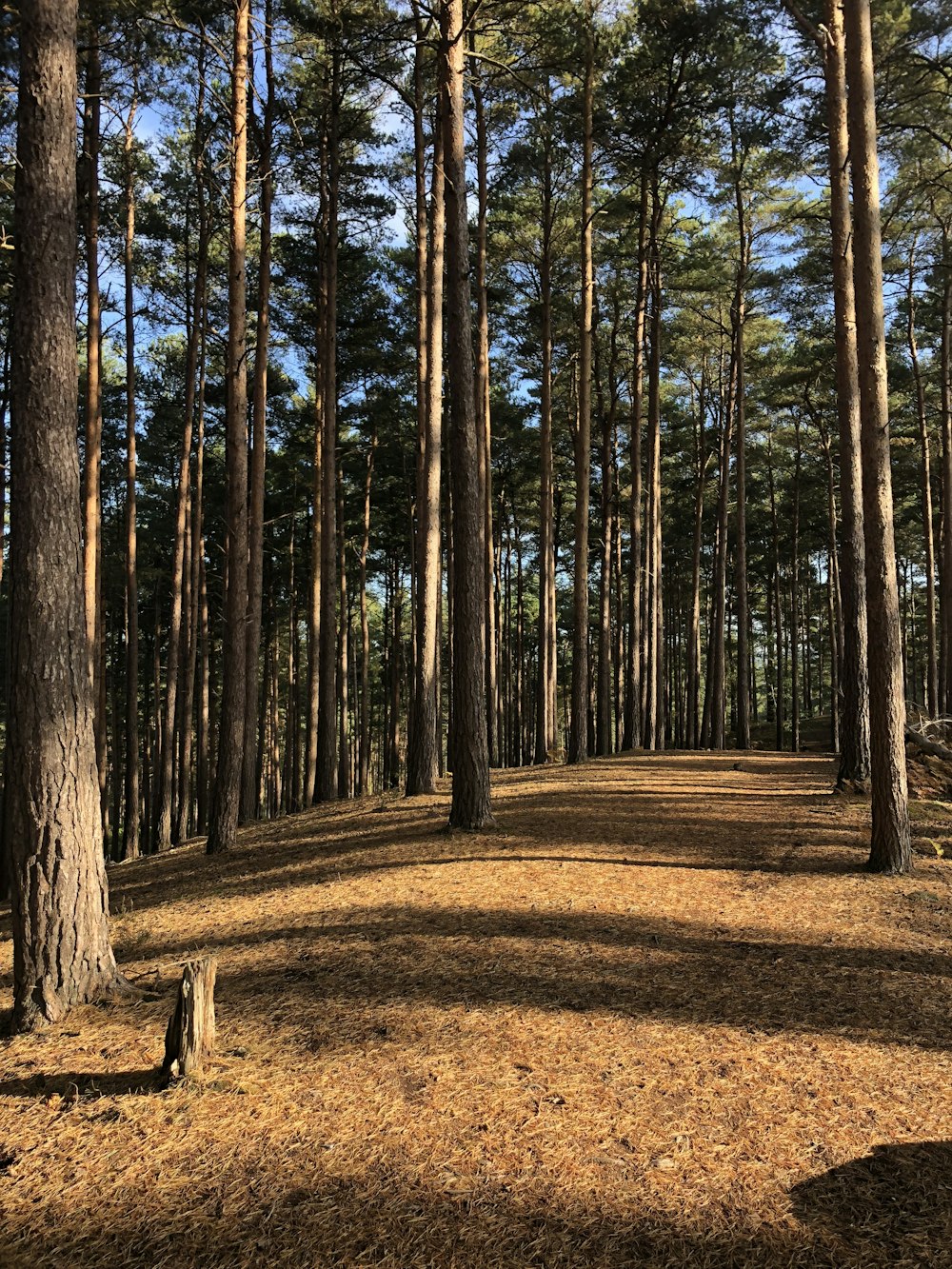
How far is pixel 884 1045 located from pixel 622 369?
913 inches

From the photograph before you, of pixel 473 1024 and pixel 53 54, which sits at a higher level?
pixel 53 54

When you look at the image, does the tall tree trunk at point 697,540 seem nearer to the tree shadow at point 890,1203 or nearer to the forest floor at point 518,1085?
the forest floor at point 518,1085

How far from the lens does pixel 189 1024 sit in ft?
11.7

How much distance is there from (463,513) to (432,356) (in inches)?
174

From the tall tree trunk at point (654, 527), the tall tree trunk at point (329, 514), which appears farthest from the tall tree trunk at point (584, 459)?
the tall tree trunk at point (329, 514)

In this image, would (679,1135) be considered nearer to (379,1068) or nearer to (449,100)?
(379,1068)

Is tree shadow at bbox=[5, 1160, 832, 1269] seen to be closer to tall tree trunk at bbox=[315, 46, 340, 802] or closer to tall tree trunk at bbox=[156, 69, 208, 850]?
tall tree trunk at bbox=[315, 46, 340, 802]

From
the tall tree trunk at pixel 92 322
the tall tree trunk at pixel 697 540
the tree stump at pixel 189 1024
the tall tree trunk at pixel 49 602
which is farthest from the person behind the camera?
the tall tree trunk at pixel 697 540

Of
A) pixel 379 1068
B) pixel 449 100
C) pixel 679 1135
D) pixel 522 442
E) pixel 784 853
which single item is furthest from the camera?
pixel 522 442

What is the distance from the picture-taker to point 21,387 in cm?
441

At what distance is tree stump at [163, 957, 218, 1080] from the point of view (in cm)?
355

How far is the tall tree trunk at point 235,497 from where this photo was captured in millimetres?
9578

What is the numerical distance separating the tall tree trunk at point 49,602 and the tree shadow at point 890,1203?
3.82 meters

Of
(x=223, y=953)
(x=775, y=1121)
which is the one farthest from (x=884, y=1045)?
(x=223, y=953)
